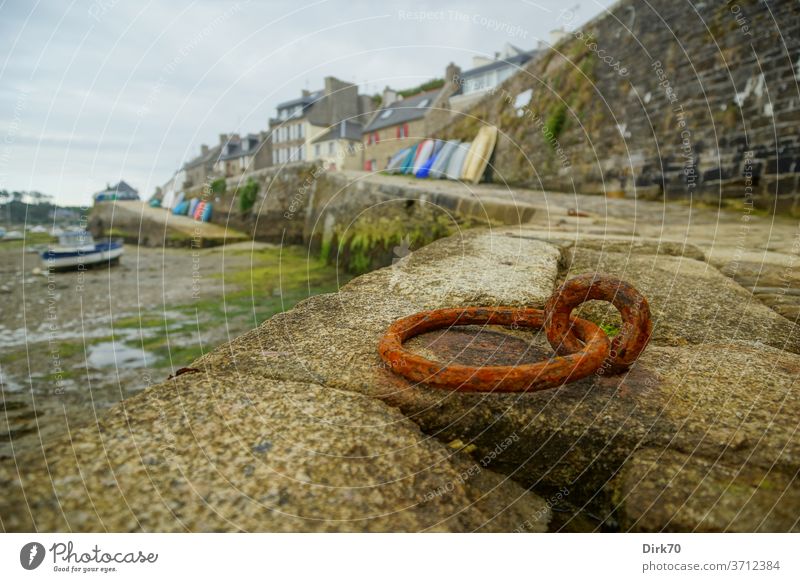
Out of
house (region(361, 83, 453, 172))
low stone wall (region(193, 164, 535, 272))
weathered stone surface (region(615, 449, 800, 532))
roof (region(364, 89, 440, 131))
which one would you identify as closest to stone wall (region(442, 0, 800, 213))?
low stone wall (region(193, 164, 535, 272))

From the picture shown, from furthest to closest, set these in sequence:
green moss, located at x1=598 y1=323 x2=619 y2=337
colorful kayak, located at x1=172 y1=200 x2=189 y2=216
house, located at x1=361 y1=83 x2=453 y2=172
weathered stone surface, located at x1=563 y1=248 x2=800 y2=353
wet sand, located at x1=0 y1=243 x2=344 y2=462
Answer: house, located at x1=361 y1=83 x2=453 y2=172 → colorful kayak, located at x1=172 y1=200 x2=189 y2=216 → wet sand, located at x1=0 y1=243 x2=344 y2=462 → green moss, located at x1=598 y1=323 x2=619 y2=337 → weathered stone surface, located at x1=563 y1=248 x2=800 y2=353

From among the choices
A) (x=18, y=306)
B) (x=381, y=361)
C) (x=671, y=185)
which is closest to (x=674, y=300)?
(x=381, y=361)

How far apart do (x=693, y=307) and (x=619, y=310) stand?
3.04 feet

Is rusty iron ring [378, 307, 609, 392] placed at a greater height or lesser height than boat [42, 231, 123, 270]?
greater

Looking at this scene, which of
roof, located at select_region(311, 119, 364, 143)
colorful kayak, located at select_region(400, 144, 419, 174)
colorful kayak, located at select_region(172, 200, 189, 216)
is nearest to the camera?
colorful kayak, located at select_region(400, 144, 419, 174)

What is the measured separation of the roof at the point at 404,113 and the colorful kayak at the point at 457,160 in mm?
14151

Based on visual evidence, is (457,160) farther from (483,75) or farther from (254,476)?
(483,75)

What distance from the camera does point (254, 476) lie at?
91 centimetres

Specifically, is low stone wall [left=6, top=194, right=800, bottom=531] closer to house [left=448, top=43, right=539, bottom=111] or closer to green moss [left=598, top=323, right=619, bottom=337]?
green moss [left=598, top=323, right=619, bottom=337]

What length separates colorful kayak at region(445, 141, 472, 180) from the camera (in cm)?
1234

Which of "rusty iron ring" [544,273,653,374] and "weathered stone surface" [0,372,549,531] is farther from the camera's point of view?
"rusty iron ring" [544,273,653,374]

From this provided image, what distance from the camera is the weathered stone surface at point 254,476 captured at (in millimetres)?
819

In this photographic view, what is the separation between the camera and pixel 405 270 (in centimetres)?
261

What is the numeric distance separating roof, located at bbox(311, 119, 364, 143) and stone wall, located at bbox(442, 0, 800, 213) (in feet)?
65.7
